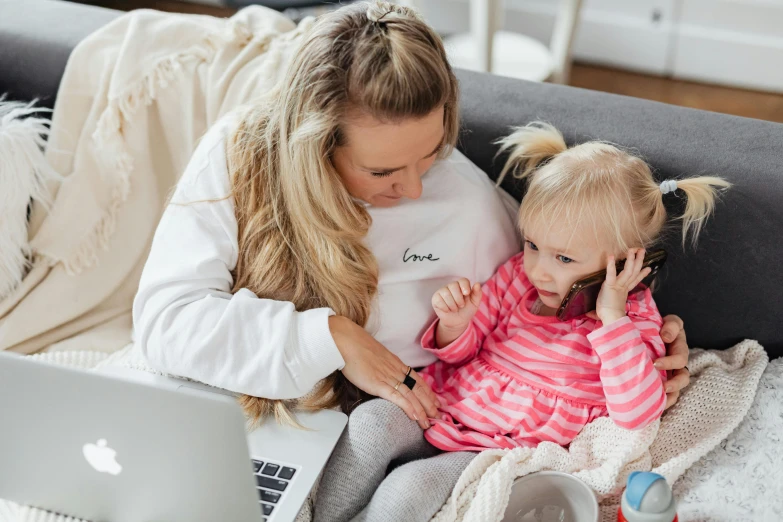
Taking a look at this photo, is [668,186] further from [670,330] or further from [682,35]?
[682,35]

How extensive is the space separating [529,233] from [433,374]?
31 cm

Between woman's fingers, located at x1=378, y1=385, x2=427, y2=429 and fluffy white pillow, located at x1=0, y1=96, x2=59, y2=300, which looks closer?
woman's fingers, located at x1=378, y1=385, x2=427, y2=429

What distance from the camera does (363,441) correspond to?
1.20 meters

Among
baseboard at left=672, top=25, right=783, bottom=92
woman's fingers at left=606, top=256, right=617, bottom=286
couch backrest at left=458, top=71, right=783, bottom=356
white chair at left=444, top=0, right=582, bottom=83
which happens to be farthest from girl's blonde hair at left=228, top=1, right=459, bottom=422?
baseboard at left=672, top=25, right=783, bottom=92

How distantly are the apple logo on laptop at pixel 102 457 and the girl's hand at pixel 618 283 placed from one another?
2.33 feet

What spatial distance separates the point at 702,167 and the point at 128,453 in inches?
37.3

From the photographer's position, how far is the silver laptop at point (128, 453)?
89 centimetres

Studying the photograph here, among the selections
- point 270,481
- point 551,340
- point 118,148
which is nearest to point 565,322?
point 551,340

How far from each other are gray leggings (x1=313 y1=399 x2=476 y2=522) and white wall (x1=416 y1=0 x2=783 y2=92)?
5.89ft

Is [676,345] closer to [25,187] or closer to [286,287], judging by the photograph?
[286,287]

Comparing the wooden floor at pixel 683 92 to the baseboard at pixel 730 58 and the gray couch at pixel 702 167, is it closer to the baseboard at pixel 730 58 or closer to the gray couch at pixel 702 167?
the baseboard at pixel 730 58

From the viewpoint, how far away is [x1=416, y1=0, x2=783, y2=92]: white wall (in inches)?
107

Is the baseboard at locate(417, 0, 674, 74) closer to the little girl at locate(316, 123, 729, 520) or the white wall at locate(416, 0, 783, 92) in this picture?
the white wall at locate(416, 0, 783, 92)

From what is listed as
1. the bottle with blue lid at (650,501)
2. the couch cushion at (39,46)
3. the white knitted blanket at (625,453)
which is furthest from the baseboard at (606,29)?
the bottle with blue lid at (650,501)
